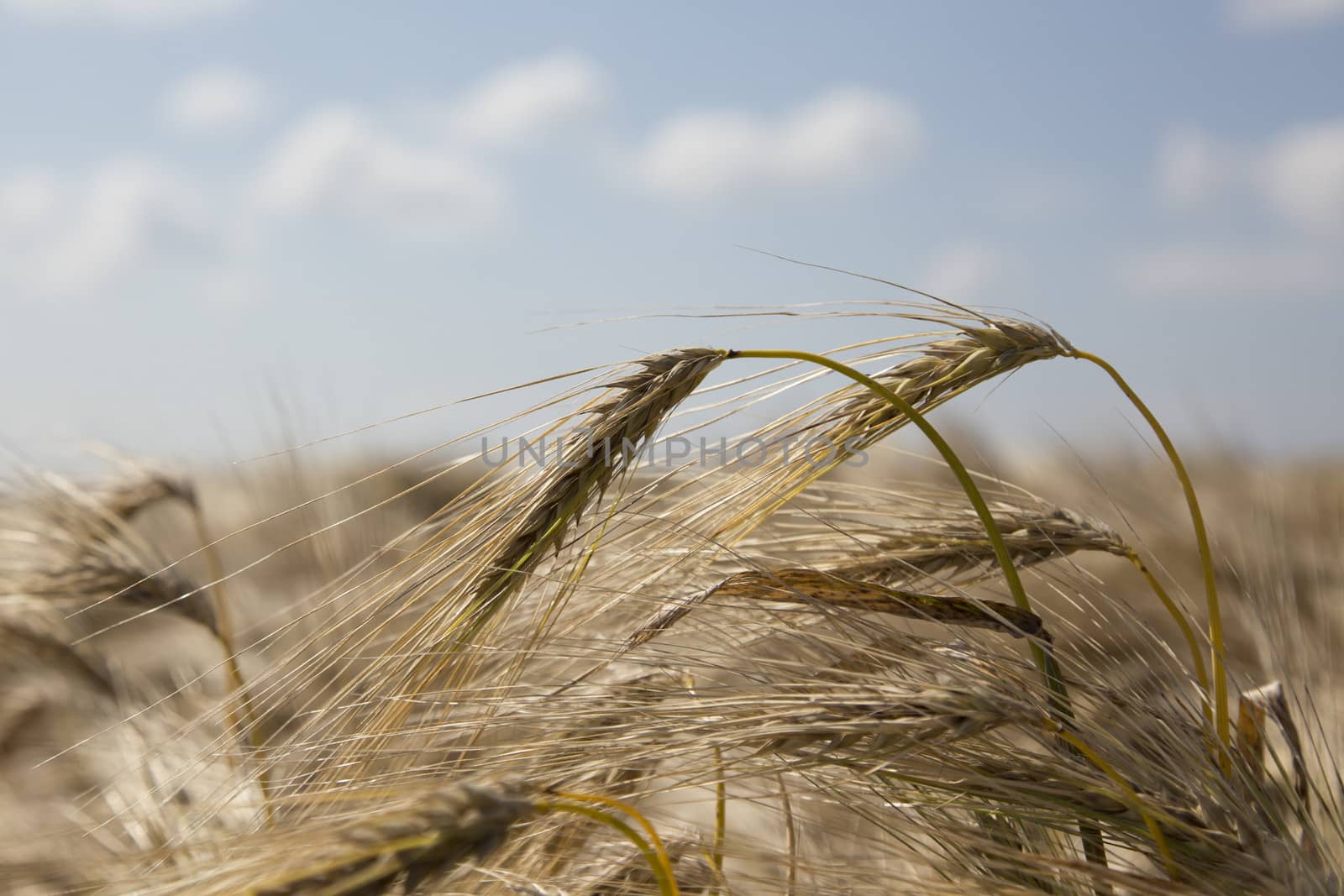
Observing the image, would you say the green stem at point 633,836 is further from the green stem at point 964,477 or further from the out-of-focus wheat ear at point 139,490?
the out-of-focus wheat ear at point 139,490

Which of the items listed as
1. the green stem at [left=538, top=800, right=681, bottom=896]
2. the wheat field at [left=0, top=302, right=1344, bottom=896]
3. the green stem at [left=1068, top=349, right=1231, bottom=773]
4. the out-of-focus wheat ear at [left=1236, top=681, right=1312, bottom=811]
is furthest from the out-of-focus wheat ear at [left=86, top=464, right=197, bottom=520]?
the out-of-focus wheat ear at [left=1236, top=681, right=1312, bottom=811]

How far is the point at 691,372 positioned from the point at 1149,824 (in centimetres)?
44

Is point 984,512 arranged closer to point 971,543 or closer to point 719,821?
point 971,543

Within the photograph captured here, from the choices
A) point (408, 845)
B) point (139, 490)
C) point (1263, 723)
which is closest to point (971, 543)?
point (1263, 723)

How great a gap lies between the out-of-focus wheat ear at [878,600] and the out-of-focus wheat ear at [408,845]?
0.89 feet

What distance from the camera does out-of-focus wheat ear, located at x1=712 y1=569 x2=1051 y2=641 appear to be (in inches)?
27.6

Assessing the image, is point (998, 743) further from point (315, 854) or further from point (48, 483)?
point (48, 483)

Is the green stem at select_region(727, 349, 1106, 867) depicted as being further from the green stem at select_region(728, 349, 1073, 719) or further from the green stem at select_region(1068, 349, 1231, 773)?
the green stem at select_region(1068, 349, 1231, 773)

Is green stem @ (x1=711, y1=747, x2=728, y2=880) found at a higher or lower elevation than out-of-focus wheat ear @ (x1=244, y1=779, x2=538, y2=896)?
lower

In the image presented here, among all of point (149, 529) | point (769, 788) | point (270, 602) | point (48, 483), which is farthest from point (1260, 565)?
point (149, 529)

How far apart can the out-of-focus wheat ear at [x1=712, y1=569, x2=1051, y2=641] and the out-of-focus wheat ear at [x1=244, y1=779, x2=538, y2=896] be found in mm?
270

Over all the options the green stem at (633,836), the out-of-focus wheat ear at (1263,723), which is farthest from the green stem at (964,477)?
the green stem at (633,836)

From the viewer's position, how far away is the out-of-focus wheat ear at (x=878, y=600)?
2.30 feet

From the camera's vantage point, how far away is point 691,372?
0.70 m
